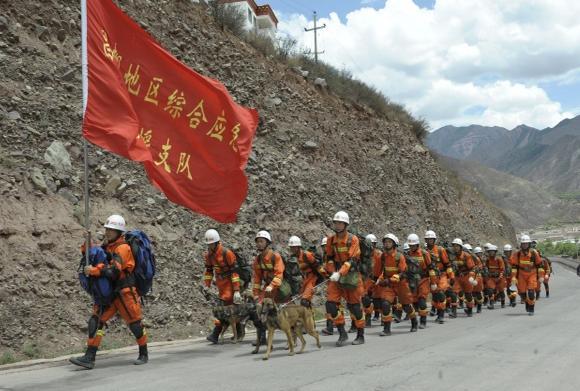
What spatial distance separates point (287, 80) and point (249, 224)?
1042cm

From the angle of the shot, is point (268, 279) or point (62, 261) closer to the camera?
point (268, 279)

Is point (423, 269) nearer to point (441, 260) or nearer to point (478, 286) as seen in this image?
point (441, 260)

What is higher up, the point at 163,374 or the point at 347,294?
the point at 347,294

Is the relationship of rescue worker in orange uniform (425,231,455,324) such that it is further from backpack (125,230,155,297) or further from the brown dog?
backpack (125,230,155,297)

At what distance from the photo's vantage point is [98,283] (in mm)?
8344

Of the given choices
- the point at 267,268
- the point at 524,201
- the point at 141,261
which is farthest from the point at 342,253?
the point at 524,201

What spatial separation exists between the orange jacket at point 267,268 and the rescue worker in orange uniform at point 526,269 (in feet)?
27.2

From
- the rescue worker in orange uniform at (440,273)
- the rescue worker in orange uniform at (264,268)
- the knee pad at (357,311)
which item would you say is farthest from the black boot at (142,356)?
the rescue worker in orange uniform at (440,273)

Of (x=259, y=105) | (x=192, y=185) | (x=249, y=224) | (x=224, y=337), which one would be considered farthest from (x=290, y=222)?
(x=192, y=185)

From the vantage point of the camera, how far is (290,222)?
2023cm

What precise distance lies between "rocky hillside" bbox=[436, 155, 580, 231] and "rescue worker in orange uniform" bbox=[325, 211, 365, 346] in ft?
552

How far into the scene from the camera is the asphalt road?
277 inches

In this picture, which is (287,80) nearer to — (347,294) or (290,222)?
(290,222)

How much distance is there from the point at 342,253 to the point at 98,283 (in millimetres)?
4290
